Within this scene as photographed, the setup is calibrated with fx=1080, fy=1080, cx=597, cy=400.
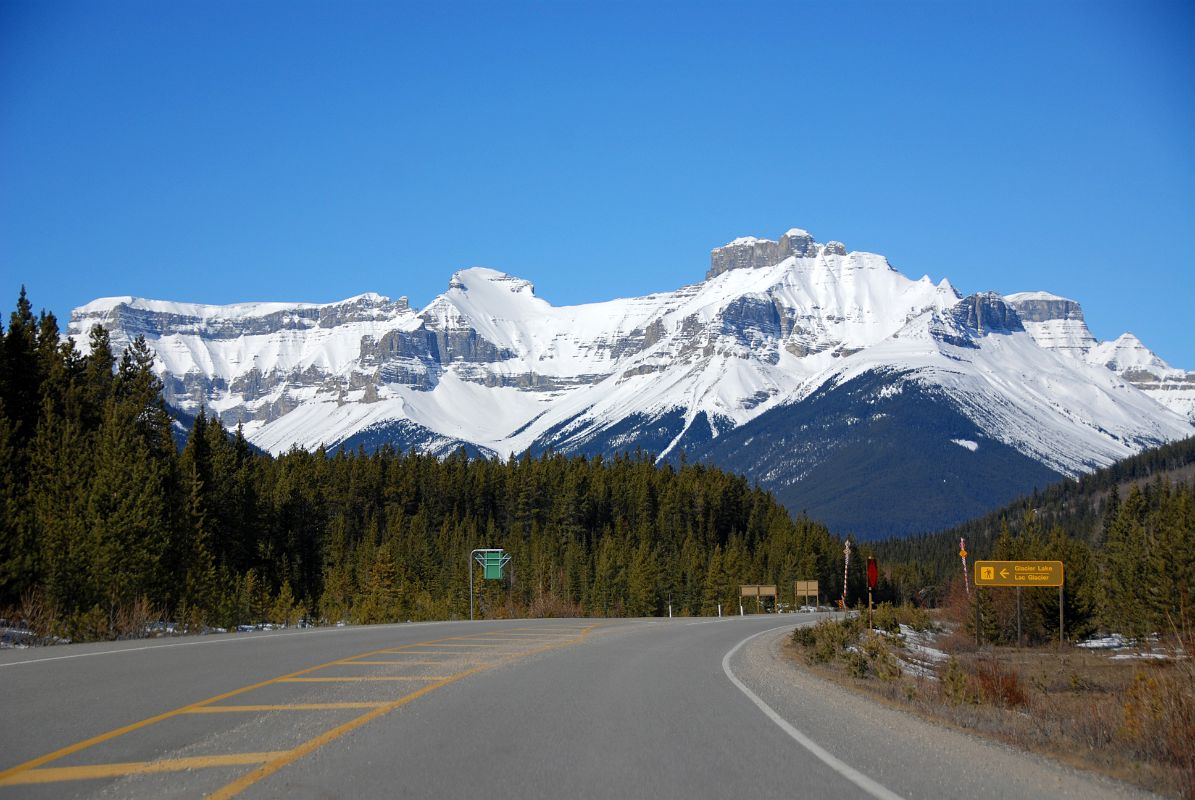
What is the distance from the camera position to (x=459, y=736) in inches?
413

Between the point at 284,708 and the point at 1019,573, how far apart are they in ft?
132

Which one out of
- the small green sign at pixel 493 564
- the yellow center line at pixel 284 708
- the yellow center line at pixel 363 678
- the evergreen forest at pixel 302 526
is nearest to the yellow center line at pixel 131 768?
the yellow center line at pixel 284 708

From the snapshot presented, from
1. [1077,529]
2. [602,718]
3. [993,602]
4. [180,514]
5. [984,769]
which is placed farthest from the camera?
[1077,529]

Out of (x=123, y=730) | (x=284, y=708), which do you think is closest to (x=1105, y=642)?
(x=284, y=708)

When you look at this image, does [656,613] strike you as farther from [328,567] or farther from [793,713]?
[793,713]

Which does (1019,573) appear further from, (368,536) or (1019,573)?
(368,536)

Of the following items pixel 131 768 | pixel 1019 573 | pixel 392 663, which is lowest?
pixel 392 663

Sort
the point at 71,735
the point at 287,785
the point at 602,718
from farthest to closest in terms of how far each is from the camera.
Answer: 1. the point at 602,718
2. the point at 71,735
3. the point at 287,785

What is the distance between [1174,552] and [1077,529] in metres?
138

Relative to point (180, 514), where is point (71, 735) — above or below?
below

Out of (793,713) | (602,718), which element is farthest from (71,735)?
(793,713)

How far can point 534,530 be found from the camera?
371ft

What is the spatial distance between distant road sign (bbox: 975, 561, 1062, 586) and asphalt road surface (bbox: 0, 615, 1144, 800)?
29.9 metres

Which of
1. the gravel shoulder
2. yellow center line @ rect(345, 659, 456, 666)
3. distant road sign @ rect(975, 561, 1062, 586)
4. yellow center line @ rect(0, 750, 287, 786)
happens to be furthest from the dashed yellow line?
distant road sign @ rect(975, 561, 1062, 586)
